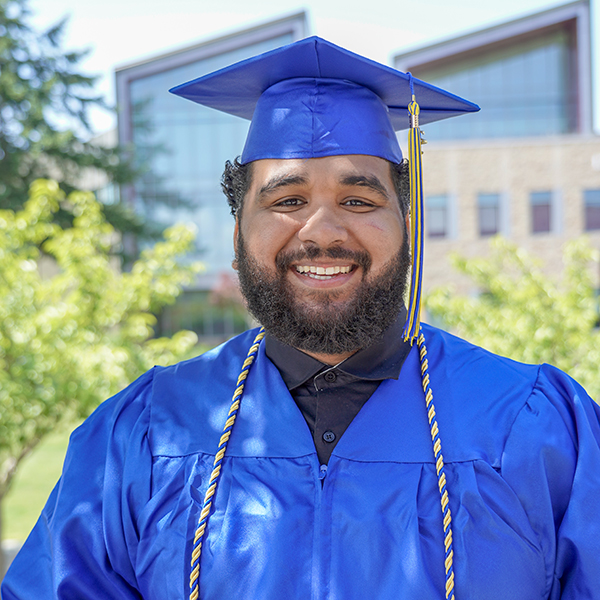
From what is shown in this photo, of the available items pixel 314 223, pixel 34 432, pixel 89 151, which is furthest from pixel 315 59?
pixel 89 151

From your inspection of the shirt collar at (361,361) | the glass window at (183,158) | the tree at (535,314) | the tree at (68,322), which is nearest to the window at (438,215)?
the glass window at (183,158)

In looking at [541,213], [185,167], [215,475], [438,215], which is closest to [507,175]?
[541,213]

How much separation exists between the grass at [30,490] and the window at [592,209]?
15.1 m

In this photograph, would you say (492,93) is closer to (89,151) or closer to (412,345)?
(89,151)

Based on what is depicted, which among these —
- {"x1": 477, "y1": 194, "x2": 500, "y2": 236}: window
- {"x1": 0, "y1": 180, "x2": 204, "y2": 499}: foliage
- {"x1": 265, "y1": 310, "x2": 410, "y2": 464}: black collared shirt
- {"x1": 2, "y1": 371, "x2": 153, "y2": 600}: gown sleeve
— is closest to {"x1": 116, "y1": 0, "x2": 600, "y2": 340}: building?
{"x1": 477, "y1": 194, "x2": 500, "y2": 236}: window

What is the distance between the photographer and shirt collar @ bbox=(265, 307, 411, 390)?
164cm

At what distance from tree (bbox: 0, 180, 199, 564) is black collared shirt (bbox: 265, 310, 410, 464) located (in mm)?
3000

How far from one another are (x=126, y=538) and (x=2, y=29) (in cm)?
2009

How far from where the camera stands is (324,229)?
60.5 inches

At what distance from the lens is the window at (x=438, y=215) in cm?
1838

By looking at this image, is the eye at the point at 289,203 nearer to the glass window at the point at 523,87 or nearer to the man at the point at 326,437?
the man at the point at 326,437

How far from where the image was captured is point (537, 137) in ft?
61.7

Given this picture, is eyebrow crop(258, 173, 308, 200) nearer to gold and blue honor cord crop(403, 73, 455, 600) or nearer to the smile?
the smile

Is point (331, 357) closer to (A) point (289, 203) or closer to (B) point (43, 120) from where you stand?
(A) point (289, 203)
